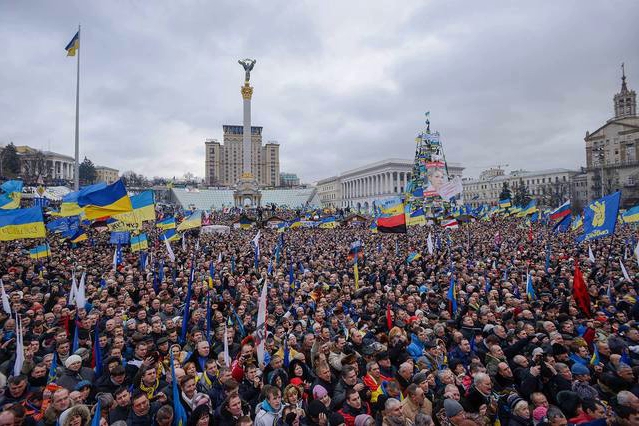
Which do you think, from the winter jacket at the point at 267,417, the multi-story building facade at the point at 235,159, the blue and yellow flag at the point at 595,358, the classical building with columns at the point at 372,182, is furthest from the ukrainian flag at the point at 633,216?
the multi-story building facade at the point at 235,159

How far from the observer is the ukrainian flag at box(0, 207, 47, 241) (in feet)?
33.7

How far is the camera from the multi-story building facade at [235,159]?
134 meters

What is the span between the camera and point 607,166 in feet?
195

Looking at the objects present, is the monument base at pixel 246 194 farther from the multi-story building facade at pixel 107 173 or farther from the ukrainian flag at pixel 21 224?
the multi-story building facade at pixel 107 173

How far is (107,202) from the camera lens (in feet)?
32.0

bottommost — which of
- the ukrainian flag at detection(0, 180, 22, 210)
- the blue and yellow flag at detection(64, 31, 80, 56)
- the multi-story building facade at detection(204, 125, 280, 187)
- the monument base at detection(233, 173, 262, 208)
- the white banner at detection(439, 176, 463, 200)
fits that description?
the ukrainian flag at detection(0, 180, 22, 210)

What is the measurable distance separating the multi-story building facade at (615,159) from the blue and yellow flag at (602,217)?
54400 mm

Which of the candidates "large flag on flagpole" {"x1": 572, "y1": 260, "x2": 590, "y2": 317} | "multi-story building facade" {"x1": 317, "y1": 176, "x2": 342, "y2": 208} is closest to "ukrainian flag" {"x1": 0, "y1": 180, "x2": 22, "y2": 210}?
"large flag on flagpole" {"x1": 572, "y1": 260, "x2": 590, "y2": 317}

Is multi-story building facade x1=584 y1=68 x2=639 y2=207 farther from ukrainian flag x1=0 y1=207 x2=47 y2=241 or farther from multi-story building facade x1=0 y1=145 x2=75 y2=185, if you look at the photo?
multi-story building facade x1=0 y1=145 x2=75 y2=185

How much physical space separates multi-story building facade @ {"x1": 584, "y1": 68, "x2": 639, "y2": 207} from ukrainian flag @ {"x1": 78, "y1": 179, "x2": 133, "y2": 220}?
6357cm

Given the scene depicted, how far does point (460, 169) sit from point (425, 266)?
3578 inches

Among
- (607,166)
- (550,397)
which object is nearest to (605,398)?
(550,397)

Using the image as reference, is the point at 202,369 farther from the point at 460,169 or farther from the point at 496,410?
the point at 460,169

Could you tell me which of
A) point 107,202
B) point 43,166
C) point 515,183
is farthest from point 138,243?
point 515,183
